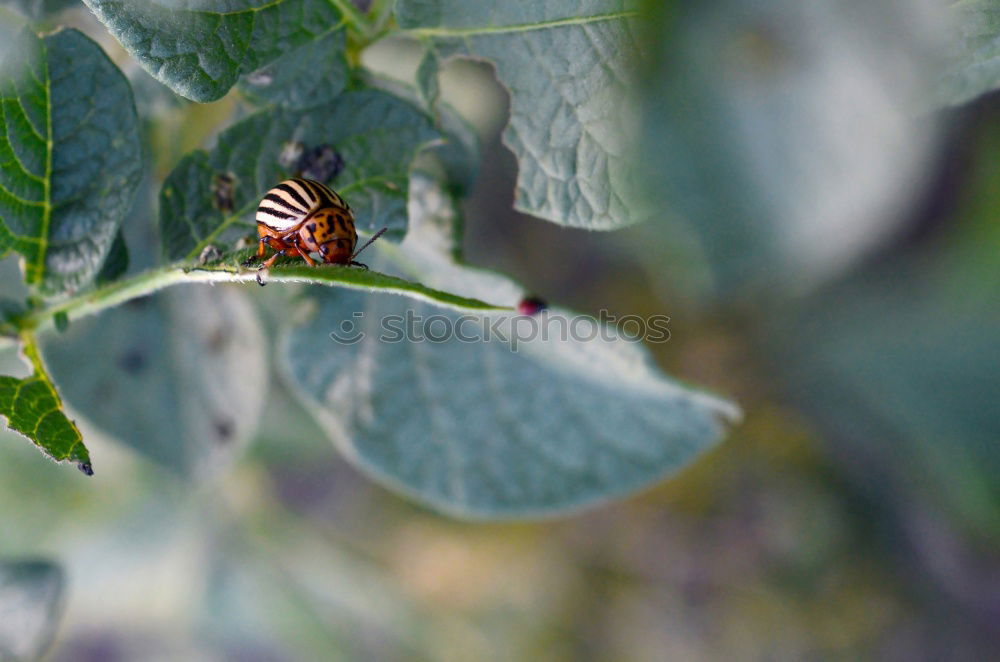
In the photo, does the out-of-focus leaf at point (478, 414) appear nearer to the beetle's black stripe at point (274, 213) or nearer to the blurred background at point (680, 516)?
the beetle's black stripe at point (274, 213)

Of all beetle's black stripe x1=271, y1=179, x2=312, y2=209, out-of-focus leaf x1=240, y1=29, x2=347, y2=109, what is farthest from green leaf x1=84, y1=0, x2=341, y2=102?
beetle's black stripe x1=271, y1=179, x2=312, y2=209

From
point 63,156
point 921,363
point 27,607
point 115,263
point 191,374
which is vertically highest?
point 63,156

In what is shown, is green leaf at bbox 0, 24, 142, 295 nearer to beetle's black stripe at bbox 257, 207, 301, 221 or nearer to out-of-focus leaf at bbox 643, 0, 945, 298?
beetle's black stripe at bbox 257, 207, 301, 221

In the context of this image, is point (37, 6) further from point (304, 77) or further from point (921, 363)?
point (921, 363)

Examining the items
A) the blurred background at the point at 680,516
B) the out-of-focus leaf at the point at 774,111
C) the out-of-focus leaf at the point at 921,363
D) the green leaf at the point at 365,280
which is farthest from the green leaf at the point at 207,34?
the out-of-focus leaf at the point at 921,363

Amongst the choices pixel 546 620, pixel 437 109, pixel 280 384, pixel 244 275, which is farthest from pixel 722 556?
pixel 244 275

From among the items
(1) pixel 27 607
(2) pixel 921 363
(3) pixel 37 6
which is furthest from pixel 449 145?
(2) pixel 921 363

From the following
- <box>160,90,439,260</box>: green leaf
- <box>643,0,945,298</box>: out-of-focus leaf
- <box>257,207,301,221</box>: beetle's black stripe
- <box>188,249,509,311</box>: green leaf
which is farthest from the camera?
<box>160,90,439,260</box>: green leaf
